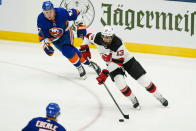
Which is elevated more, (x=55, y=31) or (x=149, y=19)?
(x=55, y=31)

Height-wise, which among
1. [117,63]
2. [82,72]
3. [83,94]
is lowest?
[83,94]

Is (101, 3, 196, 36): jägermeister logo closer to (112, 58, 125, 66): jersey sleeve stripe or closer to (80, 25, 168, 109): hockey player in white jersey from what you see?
(80, 25, 168, 109): hockey player in white jersey

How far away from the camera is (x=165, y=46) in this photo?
7660 millimetres

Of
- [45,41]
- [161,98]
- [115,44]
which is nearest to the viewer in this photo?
[115,44]

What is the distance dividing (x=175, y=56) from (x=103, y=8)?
150 cm

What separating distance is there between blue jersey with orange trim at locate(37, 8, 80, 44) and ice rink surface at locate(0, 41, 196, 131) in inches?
26.3

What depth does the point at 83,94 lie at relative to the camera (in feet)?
20.0

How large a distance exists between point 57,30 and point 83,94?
0.98 meters

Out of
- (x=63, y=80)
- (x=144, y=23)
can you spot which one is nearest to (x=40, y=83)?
(x=63, y=80)

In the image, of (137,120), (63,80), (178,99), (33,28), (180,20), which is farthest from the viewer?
(33,28)

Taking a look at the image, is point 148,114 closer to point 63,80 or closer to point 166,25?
point 63,80

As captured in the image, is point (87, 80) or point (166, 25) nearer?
point (87, 80)

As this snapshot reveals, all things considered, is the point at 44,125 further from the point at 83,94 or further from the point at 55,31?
the point at 55,31

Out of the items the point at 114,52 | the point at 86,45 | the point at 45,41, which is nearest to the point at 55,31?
the point at 45,41
